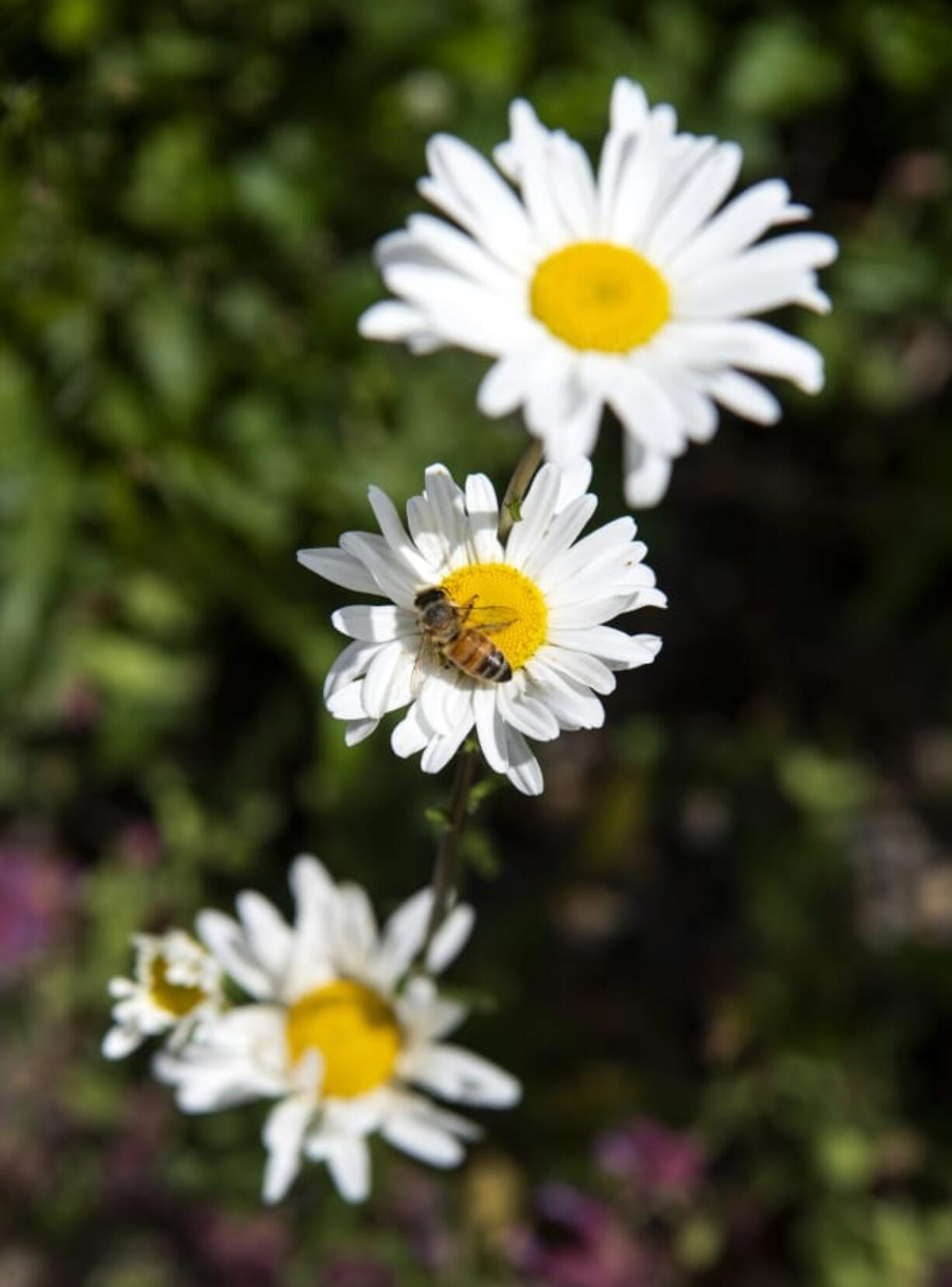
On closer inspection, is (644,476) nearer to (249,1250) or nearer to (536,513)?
(536,513)

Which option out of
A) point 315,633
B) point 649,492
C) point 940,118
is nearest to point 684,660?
point 315,633

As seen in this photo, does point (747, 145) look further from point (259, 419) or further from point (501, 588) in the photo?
point (501, 588)

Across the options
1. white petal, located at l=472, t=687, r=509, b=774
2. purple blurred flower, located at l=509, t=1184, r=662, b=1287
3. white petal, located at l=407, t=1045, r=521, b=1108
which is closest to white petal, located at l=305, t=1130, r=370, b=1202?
white petal, located at l=407, t=1045, r=521, b=1108

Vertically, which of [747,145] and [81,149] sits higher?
[747,145]

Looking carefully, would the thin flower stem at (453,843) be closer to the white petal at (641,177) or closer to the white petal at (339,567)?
the white petal at (339,567)

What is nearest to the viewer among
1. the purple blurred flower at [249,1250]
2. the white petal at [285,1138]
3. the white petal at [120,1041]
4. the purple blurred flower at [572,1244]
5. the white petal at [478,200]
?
the white petal at [478,200]

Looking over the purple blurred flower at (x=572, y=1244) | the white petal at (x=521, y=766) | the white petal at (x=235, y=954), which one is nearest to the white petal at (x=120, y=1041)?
the white petal at (x=235, y=954)

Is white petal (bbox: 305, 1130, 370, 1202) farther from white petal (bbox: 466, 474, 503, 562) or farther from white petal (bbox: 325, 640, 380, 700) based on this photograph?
white petal (bbox: 466, 474, 503, 562)
